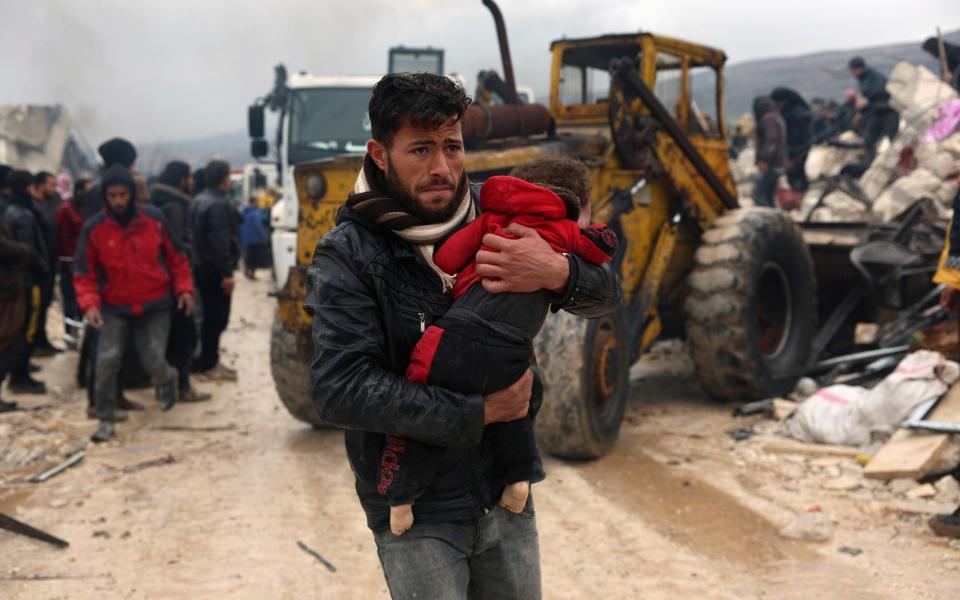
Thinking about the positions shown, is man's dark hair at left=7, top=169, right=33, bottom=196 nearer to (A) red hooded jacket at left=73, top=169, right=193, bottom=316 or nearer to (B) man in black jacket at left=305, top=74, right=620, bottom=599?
(A) red hooded jacket at left=73, top=169, right=193, bottom=316

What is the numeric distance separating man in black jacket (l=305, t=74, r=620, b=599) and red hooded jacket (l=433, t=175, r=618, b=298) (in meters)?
0.03

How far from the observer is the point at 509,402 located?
1960 mm

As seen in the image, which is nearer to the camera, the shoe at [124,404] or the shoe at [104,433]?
the shoe at [104,433]

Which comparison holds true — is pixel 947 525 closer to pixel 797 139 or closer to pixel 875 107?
pixel 797 139

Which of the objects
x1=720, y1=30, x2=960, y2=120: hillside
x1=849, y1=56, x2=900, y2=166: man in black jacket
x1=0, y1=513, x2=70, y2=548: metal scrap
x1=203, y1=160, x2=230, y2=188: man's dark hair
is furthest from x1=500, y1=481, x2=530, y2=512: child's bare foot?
x1=720, y1=30, x2=960, y2=120: hillside

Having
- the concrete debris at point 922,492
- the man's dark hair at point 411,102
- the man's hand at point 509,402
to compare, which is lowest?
the concrete debris at point 922,492

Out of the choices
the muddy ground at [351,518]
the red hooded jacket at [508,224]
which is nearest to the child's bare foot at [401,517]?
the red hooded jacket at [508,224]

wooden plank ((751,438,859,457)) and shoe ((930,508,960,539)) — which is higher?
shoe ((930,508,960,539))

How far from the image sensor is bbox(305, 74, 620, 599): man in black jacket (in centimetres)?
186

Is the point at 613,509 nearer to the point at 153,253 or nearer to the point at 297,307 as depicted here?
the point at 297,307

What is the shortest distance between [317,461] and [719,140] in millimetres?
4082

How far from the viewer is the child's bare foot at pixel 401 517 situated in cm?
193

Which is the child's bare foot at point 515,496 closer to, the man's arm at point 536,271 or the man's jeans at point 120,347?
the man's arm at point 536,271

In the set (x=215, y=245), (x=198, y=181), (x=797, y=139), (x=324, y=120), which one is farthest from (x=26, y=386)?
(x=797, y=139)
